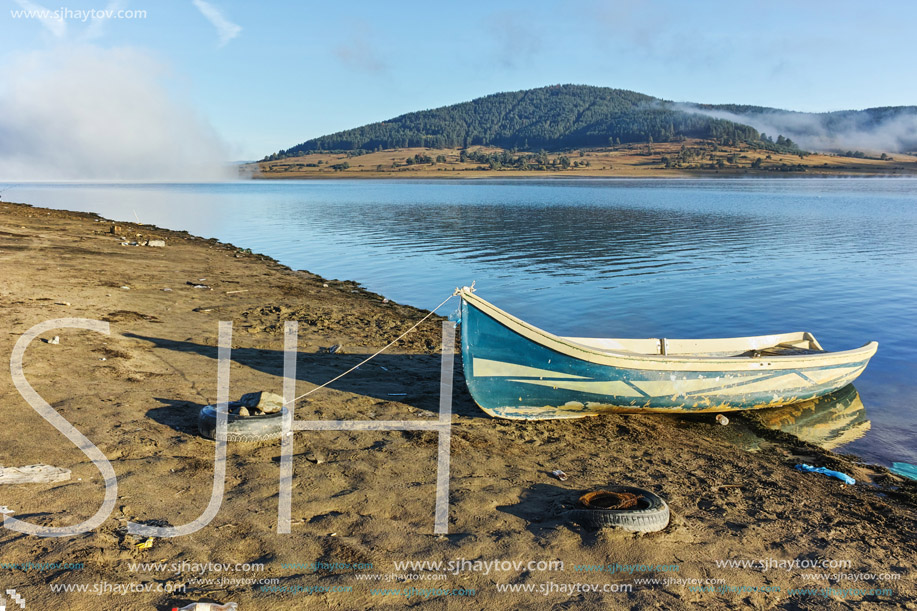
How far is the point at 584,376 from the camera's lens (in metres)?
9.18

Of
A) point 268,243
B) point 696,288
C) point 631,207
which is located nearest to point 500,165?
point 631,207

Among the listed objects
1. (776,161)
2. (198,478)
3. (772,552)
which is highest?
(776,161)

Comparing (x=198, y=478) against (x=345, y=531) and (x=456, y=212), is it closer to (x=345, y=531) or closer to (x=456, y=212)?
(x=345, y=531)

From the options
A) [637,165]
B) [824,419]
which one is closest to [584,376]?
[824,419]

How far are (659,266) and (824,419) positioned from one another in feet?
56.6

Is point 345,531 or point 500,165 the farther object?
point 500,165

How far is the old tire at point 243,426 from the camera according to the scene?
736 cm

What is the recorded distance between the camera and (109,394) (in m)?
8.43

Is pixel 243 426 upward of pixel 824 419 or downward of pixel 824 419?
upward

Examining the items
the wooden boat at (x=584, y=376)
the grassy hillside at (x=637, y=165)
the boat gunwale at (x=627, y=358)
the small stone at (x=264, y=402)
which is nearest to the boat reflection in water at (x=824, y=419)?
the wooden boat at (x=584, y=376)

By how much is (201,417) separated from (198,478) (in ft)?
3.84

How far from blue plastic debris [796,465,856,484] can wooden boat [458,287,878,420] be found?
6.27ft

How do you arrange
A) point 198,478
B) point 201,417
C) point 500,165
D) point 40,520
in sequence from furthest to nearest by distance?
point 500,165
point 201,417
point 198,478
point 40,520

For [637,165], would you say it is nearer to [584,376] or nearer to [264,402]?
[584,376]
